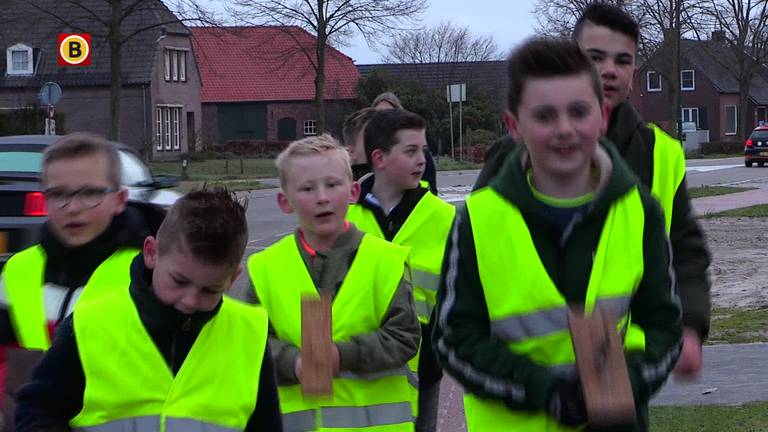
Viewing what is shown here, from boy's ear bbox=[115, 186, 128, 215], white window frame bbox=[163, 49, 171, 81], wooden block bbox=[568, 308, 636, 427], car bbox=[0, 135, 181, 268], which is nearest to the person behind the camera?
wooden block bbox=[568, 308, 636, 427]

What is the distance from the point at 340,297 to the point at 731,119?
93002 mm

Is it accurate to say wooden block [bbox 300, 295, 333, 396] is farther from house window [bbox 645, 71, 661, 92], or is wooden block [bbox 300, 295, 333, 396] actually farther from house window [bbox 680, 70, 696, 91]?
house window [bbox 680, 70, 696, 91]

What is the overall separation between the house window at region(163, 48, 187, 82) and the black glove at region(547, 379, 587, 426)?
64.8 m

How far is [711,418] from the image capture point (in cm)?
792

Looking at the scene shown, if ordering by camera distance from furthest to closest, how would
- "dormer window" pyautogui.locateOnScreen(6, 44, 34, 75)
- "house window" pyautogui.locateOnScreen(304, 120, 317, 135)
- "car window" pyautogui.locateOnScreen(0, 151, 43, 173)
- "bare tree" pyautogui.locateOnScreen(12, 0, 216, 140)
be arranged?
"house window" pyautogui.locateOnScreen(304, 120, 317, 135) < "dormer window" pyautogui.locateOnScreen(6, 44, 34, 75) < "bare tree" pyautogui.locateOnScreen(12, 0, 216, 140) < "car window" pyautogui.locateOnScreen(0, 151, 43, 173)

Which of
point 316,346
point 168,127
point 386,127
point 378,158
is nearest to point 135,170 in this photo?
point 386,127

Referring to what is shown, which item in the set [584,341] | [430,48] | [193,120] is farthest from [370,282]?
[430,48]

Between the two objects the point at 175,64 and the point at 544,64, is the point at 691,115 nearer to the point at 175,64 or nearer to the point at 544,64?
the point at 175,64

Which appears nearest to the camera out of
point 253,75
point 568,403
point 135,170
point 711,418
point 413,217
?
point 568,403

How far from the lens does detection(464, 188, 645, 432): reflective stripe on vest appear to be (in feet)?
10.9

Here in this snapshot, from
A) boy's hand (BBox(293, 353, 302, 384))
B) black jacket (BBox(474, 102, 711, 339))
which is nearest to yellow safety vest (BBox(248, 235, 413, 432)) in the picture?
boy's hand (BBox(293, 353, 302, 384))

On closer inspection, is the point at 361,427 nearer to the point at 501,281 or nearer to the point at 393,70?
the point at 501,281

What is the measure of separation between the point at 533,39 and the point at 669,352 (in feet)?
3.04

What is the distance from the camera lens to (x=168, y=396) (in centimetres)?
346
